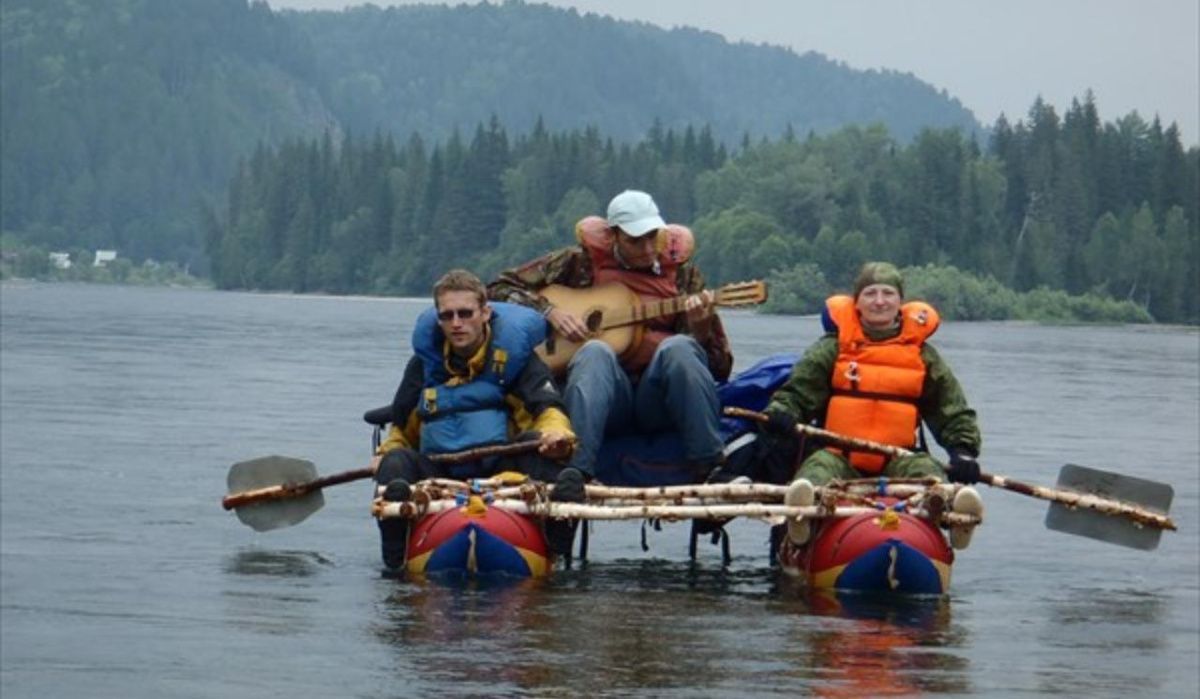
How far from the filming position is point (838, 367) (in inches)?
551

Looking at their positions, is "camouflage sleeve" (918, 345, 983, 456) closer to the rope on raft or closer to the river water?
the rope on raft

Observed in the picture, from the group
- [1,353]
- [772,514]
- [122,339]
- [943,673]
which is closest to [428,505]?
[772,514]

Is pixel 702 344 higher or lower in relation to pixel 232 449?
higher

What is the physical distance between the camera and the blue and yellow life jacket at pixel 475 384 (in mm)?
13781

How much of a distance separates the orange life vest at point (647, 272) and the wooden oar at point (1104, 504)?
0.59 m

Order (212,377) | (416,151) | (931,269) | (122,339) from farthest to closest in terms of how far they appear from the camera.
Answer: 1. (416,151)
2. (931,269)
3. (122,339)
4. (212,377)

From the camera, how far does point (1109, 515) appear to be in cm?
1438

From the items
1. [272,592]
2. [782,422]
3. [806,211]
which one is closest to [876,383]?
[782,422]

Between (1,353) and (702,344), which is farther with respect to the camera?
(1,353)

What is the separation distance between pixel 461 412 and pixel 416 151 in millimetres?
168719

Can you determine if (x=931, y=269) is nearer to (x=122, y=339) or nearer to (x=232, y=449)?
(x=122, y=339)

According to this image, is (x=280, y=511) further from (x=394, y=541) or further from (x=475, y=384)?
(x=475, y=384)

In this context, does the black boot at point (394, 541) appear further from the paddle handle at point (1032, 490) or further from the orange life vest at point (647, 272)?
the paddle handle at point (1032, 490)

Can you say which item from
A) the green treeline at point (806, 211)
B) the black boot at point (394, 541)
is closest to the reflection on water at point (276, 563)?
the black boot at point (394, 541)
